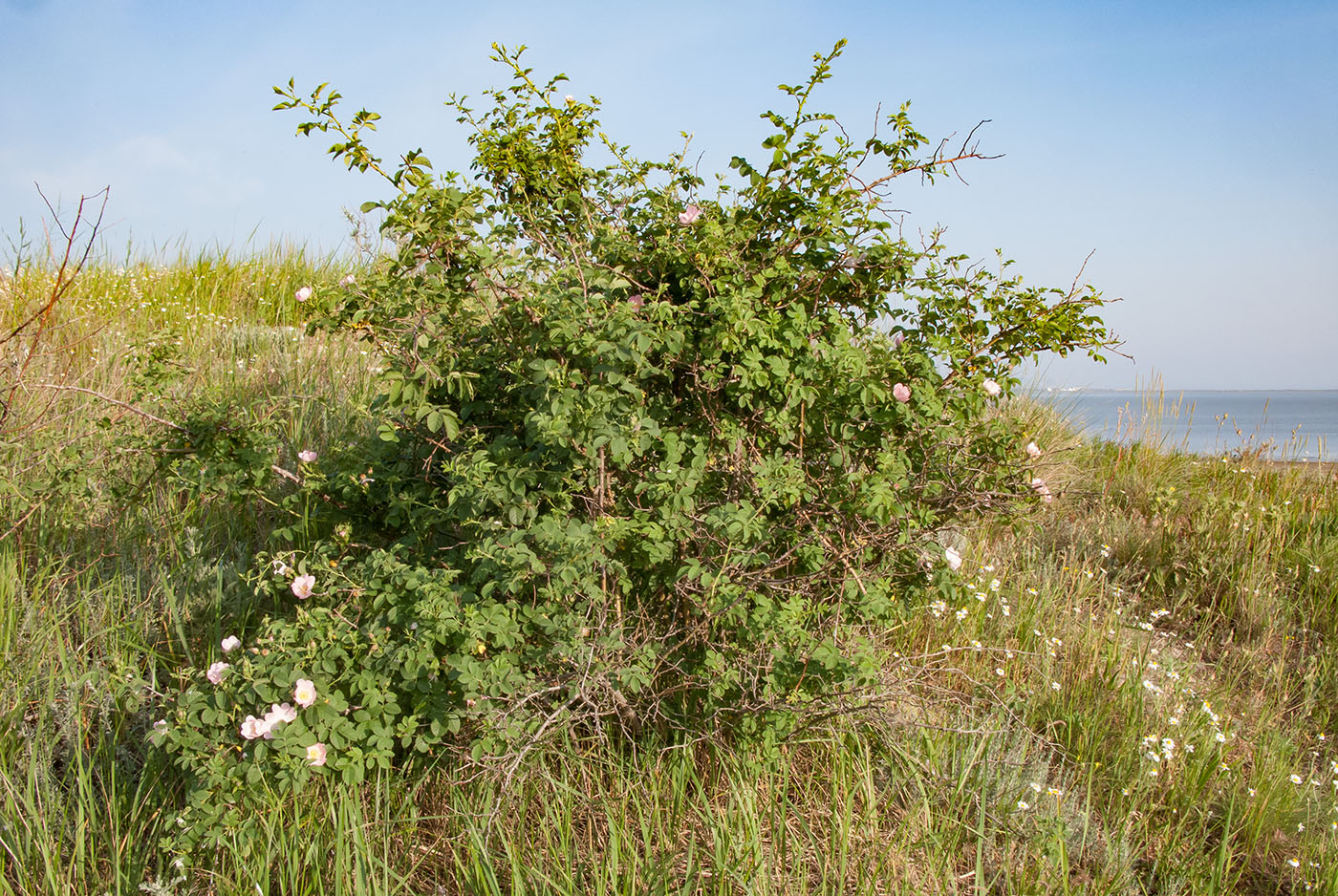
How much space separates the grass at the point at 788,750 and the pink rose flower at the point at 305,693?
0.25m

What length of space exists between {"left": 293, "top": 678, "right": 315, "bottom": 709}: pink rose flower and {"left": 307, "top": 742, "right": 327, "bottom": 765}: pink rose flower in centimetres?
10

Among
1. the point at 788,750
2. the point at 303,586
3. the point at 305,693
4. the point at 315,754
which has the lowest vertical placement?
the point at 788,750

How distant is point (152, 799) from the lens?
7.61 ft

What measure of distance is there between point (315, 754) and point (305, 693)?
14 cm

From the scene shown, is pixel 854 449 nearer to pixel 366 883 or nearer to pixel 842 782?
pixel 842 782

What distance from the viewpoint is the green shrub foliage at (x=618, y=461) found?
6.75 feet

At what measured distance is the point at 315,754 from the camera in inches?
78.0

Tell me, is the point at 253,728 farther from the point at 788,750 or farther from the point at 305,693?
the point at 788,750

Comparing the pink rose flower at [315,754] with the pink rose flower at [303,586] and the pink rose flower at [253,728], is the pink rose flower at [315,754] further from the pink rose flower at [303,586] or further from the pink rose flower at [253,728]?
the pink rose flower at [303,586]

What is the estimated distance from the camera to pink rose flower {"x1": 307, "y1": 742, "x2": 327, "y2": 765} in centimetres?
197

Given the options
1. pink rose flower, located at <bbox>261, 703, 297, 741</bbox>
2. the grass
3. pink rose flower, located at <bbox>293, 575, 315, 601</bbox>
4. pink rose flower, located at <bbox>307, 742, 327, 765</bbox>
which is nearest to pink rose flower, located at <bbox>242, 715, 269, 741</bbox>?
pink rose flower, located at <bbox>261, 703, 297, 741</bbox>

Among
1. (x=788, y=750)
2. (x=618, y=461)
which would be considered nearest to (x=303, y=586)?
(x=618, y=461)

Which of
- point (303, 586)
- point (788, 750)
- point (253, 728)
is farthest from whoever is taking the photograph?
point (788, 750)

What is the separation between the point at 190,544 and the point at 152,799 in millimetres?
919
